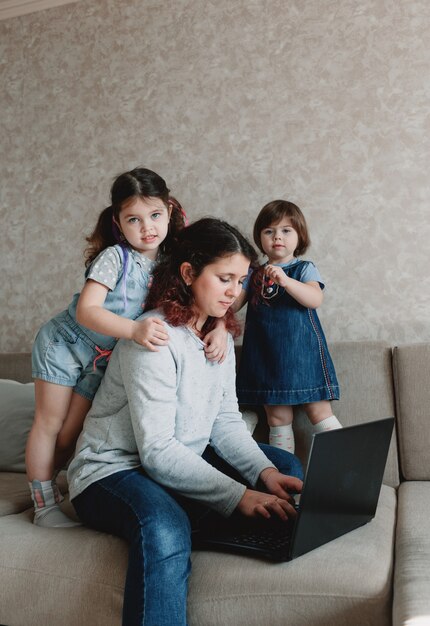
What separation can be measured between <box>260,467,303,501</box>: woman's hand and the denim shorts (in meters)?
0.54

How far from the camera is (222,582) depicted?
1.25 m

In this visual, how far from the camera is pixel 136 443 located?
1465 millimetres

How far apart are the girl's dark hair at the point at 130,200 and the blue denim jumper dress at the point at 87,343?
0.10 m

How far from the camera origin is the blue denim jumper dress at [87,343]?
5.55 ft

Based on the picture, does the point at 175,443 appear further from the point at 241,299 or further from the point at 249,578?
the point at 241,299

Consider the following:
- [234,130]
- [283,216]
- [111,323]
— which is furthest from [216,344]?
[234,130]

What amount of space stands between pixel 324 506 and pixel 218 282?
1.84 feet

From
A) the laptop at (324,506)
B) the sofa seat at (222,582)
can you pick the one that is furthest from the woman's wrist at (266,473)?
the sofa seat at (222,582)

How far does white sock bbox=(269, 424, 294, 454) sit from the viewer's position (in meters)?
1.99

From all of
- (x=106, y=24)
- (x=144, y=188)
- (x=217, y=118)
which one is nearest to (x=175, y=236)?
(x=144, y=188)

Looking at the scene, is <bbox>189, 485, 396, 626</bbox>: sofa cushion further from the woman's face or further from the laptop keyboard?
the woman's face

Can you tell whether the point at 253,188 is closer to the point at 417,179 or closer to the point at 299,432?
the point at 417,179

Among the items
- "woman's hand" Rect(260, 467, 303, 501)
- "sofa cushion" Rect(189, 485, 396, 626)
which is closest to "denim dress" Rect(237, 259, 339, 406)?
"woman's hand" Rect(260, 467, 303, 501)

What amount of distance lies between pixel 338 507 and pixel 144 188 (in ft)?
3.08
